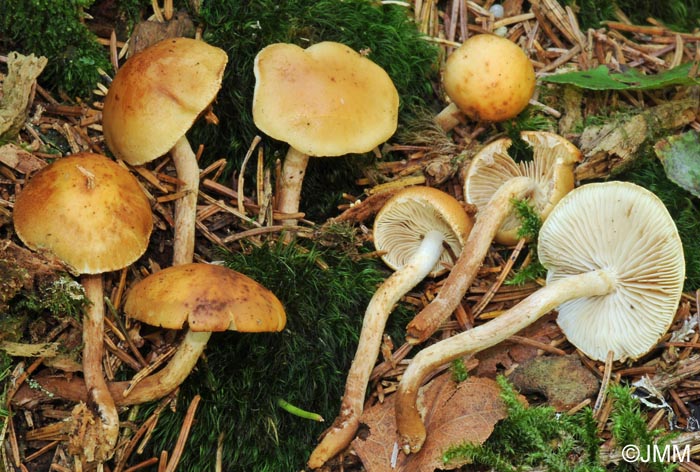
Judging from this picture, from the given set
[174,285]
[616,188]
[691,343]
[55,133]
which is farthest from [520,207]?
[55,133]

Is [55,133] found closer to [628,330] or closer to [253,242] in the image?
[253,242]

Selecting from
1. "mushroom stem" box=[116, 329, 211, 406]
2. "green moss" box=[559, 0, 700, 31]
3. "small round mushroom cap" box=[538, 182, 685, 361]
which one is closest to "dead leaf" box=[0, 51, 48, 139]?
"mushroom stem" box=[116, 329, 211, 406]

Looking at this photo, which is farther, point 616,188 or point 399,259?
point 399,259

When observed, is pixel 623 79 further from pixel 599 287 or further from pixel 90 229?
pixel 90 229

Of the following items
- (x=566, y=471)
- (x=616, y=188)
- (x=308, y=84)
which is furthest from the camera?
(x=308, y=84)

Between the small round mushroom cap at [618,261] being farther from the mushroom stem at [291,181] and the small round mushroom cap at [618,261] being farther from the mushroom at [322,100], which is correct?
the mushroom stem at [291,181]

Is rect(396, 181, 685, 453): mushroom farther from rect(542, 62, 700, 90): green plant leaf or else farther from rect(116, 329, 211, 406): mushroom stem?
rect(116, 329, 211, 406): mushroom stem

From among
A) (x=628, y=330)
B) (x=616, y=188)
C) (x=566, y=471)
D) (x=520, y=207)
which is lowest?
(x=566, y=471)
